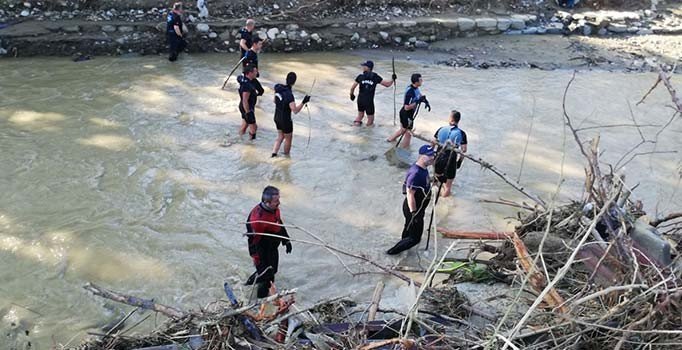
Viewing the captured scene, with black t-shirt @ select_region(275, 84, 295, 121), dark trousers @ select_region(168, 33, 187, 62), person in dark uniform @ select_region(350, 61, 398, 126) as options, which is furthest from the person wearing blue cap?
dark trousers @ select_region(168, 33, 187, 62)

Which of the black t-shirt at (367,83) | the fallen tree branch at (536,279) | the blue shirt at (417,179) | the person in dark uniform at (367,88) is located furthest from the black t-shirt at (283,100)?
the fallen tree branch at (536,279)

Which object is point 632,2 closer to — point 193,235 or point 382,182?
point 382,182

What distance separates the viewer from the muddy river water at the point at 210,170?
6.94 m

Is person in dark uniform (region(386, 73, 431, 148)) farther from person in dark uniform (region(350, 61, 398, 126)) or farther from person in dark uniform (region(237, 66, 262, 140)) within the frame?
person in dark uniform (region(237, 66, 262, 140))

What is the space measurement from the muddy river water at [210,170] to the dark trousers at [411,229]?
0.16 m

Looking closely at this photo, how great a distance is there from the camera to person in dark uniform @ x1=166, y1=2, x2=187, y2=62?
43.2 ft

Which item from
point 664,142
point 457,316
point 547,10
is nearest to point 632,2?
point 547,10

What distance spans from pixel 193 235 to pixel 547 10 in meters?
14.1

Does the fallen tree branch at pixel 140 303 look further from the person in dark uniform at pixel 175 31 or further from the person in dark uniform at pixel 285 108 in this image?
the person in dark uniform at pixel 175 31

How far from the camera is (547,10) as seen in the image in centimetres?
1766

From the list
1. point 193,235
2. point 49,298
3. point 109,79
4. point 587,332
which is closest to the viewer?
point 587,332

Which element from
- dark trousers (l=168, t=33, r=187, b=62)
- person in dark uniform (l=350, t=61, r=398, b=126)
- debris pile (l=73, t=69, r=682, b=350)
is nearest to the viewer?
debris pile (l=73, t=69, r=682, b=350)

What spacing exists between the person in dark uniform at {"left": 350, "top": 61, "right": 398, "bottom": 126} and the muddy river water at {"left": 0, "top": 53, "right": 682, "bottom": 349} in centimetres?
34

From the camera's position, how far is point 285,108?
30.7 feet
